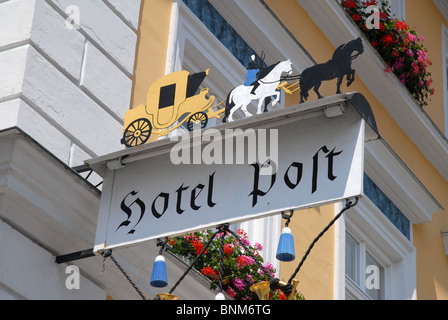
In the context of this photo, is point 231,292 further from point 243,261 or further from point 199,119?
point 199,119

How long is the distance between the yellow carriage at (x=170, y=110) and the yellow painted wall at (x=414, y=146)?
3.06 m

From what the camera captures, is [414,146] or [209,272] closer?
[209,272]

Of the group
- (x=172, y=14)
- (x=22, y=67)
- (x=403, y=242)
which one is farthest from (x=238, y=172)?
(x=403, y=242)

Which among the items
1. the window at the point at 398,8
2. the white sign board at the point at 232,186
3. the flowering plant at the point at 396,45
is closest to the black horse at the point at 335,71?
the white sign board at the point at 232,186

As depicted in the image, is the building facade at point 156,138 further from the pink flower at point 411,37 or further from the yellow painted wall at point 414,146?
the pink flower at point 411,37

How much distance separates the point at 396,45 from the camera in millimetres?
12719

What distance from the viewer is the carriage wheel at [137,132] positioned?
672 centimetres

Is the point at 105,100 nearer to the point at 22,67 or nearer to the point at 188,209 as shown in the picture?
the point at 22,67

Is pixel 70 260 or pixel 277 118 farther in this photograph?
pixel 70 260

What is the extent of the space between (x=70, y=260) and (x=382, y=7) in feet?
23.3

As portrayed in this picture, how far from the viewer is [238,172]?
252 inches

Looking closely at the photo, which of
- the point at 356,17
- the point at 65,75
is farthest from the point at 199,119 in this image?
the point at 356,17

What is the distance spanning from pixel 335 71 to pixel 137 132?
1215 mm

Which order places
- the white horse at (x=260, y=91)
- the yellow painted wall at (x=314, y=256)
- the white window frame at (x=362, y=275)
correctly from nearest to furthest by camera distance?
the white horse at (x=260, y=91) → the yellow painted wall at (x=314, y=256) → the white window frame at (x=362, y=275)
